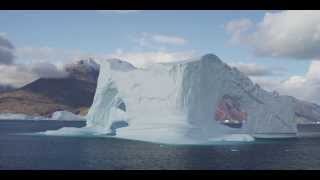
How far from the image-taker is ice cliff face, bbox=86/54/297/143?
4.80 m

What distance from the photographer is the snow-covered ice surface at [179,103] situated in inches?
189

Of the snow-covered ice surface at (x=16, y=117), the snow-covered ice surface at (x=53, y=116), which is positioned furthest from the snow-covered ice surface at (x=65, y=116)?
the snow-covered ice surface at (x=16, y=117)

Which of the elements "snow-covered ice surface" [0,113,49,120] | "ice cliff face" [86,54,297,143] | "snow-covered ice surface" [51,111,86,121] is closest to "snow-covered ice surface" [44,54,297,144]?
"ice cliff face" [86,54,297,143]

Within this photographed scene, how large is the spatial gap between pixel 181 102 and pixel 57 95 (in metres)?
1.86

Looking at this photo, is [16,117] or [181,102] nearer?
[16,117]

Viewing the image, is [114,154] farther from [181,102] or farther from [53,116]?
[181,102]

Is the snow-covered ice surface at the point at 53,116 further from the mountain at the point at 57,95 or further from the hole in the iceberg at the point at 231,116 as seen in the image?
the hole in the iceberg at the point at 231,116

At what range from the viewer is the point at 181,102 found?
19.3 feet

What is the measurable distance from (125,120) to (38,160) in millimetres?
1784

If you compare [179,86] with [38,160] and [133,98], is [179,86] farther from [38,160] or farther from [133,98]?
[38,160]

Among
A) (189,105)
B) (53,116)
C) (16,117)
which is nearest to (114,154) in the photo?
(53,116)

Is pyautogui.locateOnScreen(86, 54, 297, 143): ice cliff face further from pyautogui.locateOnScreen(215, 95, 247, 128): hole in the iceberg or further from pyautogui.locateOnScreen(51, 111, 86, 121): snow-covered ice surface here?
pyautogui.locateOnScreen(51, 111, 86, 121): snow-covered ice surface

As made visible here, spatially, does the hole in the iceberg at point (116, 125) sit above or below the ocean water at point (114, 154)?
above

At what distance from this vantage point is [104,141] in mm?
5742
